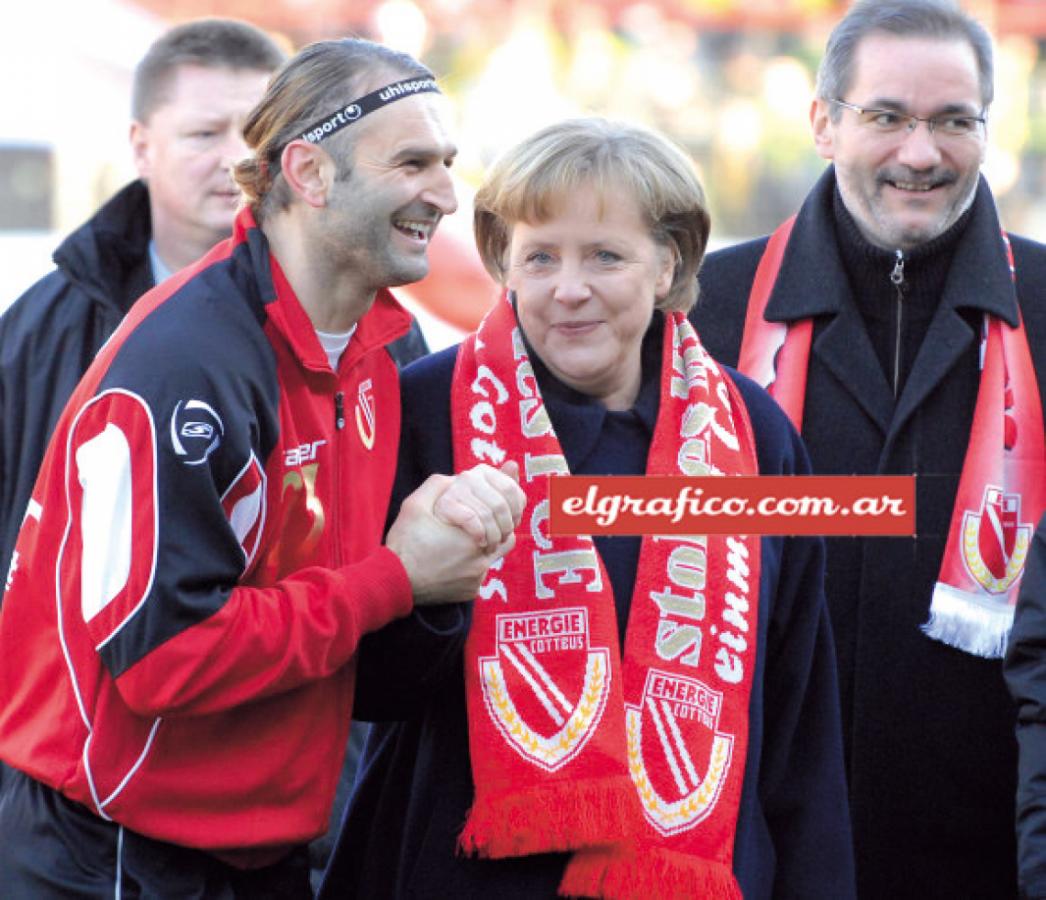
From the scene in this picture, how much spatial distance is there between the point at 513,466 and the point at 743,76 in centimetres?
1235

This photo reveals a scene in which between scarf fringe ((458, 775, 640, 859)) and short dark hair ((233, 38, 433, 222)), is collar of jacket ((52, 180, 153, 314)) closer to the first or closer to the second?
short dark hair ((233, 38, 433, 222))

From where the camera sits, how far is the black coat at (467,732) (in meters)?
2.62

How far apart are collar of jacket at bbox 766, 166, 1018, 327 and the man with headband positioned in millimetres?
1098

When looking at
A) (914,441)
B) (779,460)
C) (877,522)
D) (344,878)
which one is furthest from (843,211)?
(344,878)

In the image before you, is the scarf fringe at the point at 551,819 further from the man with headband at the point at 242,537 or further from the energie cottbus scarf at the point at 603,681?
the man with headband at the point at 242,537

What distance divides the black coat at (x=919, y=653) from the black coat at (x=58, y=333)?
966 millimetres

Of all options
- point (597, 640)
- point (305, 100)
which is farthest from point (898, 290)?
point (305, 100)

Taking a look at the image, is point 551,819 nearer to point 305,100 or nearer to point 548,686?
point 548,686

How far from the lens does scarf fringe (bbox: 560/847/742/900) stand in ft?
8.49

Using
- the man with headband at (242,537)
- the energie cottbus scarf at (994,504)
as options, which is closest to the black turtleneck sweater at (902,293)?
the energie cottbus scarf at (994,504)

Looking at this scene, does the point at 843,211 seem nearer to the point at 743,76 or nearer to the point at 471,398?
the point at 471,398

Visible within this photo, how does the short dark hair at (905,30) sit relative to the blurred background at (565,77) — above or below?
below

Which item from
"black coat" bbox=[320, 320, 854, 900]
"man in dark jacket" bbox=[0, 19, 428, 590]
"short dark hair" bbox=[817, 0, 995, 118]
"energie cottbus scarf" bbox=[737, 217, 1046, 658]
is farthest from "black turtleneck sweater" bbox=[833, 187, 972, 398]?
"man in dark jacket" bbox=[0, 19, 428, 590]

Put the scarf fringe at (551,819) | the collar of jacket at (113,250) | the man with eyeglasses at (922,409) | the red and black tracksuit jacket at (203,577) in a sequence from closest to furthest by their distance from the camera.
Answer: the red and black tracksuit jacket at (203,577), the scarf fringe at (551,819), the man with eyeglasses at (922,409), the collar of jacket at (113,250)
